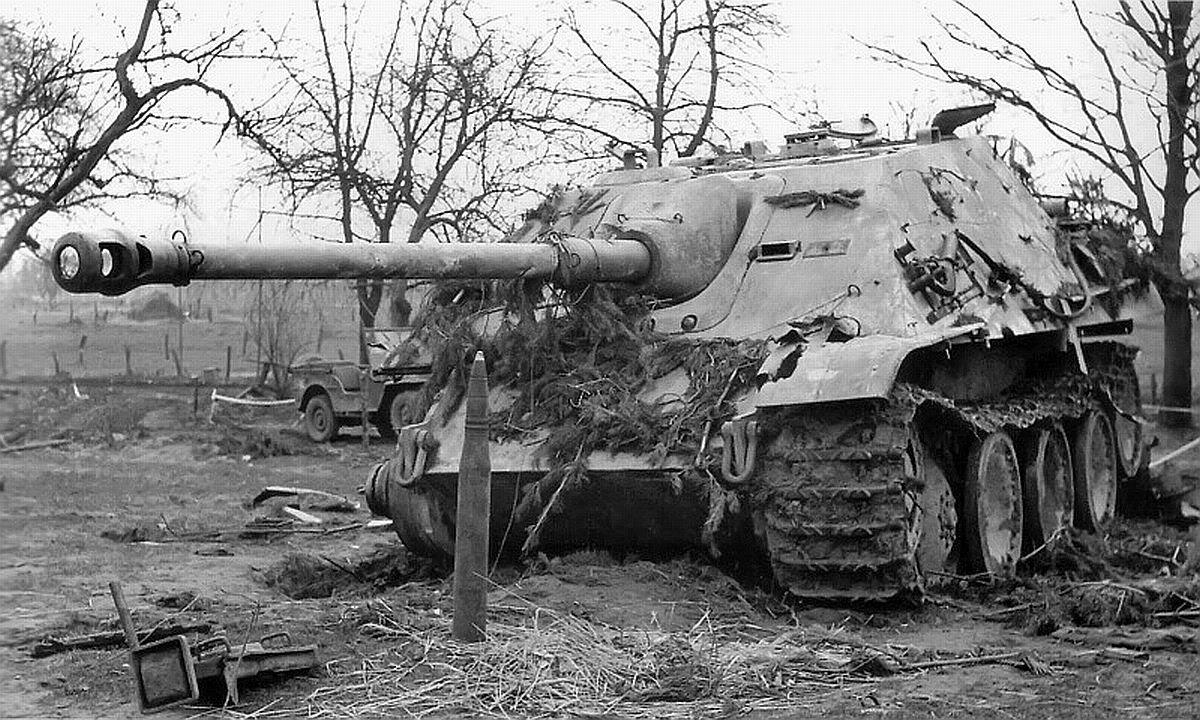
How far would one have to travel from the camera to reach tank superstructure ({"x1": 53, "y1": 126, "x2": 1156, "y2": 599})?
7547 millimetres

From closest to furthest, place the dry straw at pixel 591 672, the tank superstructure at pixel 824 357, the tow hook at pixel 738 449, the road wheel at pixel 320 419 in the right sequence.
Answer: the dry straw at pixel 591 672 < the tank superstructure at pixel 824 357 < the tow hook at pixel 738 449 < the road wheel at pixel 320 419

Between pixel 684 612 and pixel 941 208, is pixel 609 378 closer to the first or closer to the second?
pixel 684 612

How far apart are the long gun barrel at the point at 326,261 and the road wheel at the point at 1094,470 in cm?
357

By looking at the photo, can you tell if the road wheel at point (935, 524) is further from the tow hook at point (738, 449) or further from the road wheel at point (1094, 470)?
the road wheel at point (1094, 470)

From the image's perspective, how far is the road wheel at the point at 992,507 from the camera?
8.89 meters

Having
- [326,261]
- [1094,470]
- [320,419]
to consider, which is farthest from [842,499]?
[320,419]

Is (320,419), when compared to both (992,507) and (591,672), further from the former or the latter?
→ (591,672)

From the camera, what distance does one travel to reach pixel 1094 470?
1158 centimetres

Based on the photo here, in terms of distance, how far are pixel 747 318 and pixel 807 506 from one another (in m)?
1.84

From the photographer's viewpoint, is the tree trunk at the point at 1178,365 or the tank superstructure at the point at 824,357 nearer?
the tank superstructure at the point at 824,357

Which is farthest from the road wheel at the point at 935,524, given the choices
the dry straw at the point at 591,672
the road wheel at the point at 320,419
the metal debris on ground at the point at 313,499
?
the road wheel at the point at 320,419

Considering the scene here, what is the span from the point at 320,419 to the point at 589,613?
49.9 ft

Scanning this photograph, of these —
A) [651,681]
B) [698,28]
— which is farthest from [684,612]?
[698,28]

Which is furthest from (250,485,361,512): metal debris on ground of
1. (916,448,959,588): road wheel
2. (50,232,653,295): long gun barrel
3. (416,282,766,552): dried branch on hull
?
(916,448,959,588): road wheel
